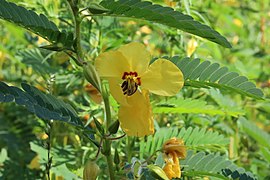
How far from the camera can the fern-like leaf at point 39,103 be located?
1087mm

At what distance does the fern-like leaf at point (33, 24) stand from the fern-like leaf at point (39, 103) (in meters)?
0.11

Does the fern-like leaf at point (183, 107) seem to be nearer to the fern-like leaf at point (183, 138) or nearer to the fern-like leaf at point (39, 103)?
the fern-like leaf at point (183, 138)

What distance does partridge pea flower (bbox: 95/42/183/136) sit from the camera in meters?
1.11

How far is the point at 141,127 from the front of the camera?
1.10 m

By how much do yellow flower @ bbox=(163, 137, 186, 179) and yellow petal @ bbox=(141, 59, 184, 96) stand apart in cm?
13

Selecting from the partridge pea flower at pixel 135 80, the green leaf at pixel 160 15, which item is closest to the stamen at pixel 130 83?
the partridge pea flower at pixel 135 80

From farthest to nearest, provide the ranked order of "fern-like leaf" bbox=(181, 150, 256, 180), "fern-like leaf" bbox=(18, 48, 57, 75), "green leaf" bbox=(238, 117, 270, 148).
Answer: "fern-like leaf" bbox=(18, 48, 57, 75) < "green leaf" bbox=(238, 117, 270, 148) < "fern-like leaf" bbox=(181, 150, 256, 180)

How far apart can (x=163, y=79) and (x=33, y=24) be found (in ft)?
0.89

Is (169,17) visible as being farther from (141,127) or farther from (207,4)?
(207,4)

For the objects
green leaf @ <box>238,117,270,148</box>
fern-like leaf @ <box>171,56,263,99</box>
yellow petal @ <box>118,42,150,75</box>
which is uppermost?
yellow petal @ <box>118,42,150,75</box>

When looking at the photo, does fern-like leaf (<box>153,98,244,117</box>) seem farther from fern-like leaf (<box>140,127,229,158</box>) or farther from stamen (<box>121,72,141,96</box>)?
stamen (<box>121,72,141,96</box>)

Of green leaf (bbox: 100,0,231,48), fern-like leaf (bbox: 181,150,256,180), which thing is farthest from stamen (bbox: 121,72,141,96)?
fern-like leaf (bbox: 181,150,256,180)

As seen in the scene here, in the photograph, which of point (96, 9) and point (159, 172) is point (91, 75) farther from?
point (159, 172)

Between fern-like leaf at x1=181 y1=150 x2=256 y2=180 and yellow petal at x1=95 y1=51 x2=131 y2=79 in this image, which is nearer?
A: yellow petal at x1=95 y1=51 x2=131 y2=79
